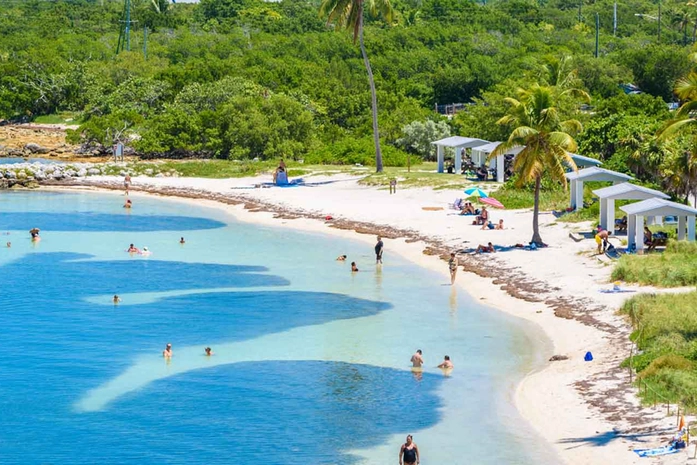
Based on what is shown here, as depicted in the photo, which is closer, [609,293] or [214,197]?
[609,293]

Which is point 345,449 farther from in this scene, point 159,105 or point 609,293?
point 159,105

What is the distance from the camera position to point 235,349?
32.1m

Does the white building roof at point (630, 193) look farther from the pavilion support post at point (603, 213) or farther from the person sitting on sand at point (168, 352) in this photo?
the person sitting on sand at point (168, 352)

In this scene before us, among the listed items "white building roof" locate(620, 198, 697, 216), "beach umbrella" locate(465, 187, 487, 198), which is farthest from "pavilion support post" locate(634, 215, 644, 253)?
"beach umbrella" locate(465, 187, 487, 198)

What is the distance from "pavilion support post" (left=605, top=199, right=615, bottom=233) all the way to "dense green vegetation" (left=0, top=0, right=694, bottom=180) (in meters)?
5.72

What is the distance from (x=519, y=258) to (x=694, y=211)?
260 inches

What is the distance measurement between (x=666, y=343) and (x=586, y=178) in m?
19.2

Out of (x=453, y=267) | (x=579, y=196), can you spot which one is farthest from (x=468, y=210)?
(x=453, y=267)

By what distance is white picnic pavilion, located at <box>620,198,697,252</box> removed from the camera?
38188 millimetres

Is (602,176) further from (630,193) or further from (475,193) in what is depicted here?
(475,193)

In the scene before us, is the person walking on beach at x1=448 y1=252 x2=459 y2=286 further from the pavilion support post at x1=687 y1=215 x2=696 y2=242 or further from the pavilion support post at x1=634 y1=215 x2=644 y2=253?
the pavilion support post at x1=687 y1=215 x2=696 y2=242

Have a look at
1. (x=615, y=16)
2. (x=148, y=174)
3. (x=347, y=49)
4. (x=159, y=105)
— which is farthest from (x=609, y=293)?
(x=615, y=16)

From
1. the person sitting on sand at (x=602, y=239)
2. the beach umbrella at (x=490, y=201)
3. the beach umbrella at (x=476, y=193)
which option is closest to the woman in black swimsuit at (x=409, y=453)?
the person sitting on sand at (x=602, y=239)

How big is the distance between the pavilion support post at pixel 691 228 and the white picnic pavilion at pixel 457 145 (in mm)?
23572
